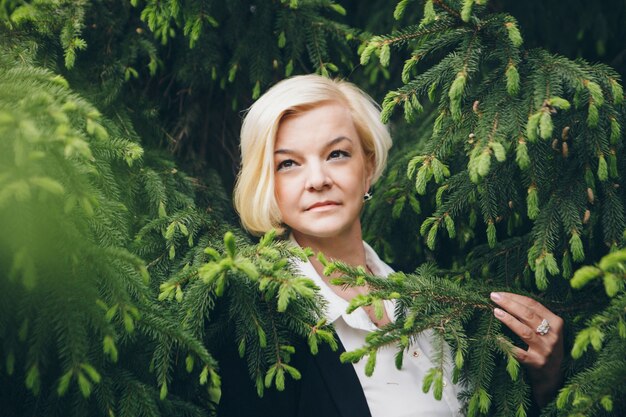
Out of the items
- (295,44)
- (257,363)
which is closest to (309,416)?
(257,363)

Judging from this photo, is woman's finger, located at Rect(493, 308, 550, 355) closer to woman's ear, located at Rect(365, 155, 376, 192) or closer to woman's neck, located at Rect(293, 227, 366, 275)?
woman's neck, located at Rect(293, 227, 366, 275)

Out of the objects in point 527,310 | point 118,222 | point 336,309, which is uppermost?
point 118,222

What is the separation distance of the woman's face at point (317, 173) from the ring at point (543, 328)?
2.69 feet

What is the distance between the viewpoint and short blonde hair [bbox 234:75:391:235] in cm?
250

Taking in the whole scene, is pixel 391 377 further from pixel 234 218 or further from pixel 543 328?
pixel 234 218

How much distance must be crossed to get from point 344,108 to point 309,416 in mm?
1245

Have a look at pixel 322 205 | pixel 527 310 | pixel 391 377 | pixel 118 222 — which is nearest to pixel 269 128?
pixel 322 205

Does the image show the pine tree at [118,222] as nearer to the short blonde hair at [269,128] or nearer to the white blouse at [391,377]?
the short blonde hair at [269,128]

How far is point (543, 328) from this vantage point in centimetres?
221

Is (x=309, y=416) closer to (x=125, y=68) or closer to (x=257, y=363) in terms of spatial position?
(x=257, y=363)

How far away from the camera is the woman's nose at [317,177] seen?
243 centimetres

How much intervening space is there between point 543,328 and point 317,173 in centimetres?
100

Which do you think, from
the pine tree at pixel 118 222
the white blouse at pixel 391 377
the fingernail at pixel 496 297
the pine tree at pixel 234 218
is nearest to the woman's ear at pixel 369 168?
the pine tree at pixel 234 218

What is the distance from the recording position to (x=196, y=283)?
2039 millimetres
